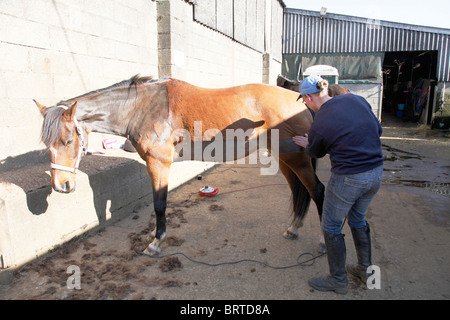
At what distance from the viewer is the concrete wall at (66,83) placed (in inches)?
128

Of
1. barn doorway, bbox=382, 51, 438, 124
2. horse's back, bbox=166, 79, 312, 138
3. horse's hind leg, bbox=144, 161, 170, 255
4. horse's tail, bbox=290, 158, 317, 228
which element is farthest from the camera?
barn doorway, bbox=382, 51, 438, 124

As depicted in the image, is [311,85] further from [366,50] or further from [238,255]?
[366,50]

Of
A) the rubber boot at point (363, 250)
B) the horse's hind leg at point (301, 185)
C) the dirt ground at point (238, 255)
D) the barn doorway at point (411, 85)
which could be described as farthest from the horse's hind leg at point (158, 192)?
the barn doorway at point (411, 85)

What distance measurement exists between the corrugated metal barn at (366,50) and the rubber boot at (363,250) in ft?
48.0

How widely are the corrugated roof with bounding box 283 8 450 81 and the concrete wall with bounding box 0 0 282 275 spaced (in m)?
12.4

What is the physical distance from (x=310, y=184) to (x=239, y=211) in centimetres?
170

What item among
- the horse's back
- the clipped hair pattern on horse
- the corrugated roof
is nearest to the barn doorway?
the corrugated roof

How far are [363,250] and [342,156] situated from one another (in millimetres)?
1018

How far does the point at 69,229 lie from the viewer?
368 cm

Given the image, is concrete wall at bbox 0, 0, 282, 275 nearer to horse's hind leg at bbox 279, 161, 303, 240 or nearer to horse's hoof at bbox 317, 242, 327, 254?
horse's hind leg at bbox 279, 161, 303, 240

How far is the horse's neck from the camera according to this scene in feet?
11.3

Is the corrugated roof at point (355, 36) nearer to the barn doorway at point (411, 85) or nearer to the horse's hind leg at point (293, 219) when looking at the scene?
the barn doorway at point (411, 85)
